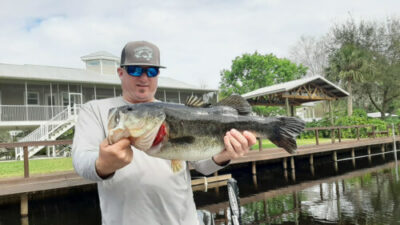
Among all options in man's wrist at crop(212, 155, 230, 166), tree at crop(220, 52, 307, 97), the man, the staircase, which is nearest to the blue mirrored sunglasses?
the man

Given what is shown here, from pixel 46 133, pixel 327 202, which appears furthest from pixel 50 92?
pixel 327 202

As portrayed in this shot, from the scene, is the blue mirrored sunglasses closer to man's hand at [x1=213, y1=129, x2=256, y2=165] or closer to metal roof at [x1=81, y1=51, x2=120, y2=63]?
man's hand at [x1=213, y1=129, x2=256, y2=165]

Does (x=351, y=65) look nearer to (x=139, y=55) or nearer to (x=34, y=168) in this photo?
(x=34, y=168)

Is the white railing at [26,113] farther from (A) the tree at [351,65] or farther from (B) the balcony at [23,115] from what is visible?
(A) the tree at [351,65]

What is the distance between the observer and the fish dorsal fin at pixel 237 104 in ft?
6.46

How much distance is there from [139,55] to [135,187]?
2.49 ft

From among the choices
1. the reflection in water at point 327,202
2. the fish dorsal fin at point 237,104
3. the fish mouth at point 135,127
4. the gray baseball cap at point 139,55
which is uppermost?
the gray baseball cap at point 139,55

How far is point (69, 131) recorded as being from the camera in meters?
20.5

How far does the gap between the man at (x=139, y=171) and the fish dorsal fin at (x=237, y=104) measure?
18 centimetres

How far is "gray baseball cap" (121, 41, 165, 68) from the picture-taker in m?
1.88

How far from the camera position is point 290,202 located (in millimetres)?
10055

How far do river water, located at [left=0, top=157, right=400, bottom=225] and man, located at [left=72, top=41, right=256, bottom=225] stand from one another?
6.66 meters

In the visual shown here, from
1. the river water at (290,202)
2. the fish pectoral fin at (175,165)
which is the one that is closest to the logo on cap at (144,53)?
the fish pectoral fin at (175,165)

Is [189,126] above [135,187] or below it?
above
